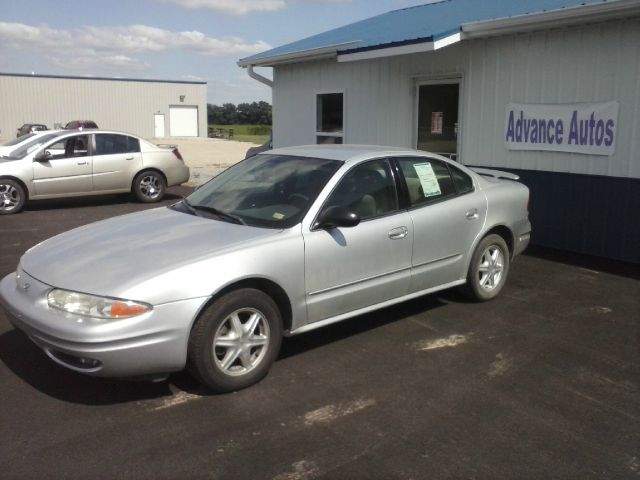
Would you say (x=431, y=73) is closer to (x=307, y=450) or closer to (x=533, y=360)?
(x=533, y=360)

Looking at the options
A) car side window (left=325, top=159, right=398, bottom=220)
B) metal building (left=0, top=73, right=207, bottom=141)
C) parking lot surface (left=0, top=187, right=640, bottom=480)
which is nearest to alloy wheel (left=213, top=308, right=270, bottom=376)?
parking lot surface (left=0, top=187, right=640, bottom=480)

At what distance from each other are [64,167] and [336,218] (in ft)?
29.4

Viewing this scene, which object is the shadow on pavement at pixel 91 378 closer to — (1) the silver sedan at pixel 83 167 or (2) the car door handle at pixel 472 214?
(2) the car door handle at pixel 472 214

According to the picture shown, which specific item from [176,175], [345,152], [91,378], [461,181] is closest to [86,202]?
[176,175]

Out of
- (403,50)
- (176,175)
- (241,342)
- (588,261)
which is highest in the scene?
(403,50)

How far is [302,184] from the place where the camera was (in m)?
4.85

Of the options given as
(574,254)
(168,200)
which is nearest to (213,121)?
(168,200)

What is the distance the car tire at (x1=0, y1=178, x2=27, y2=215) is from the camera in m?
11.3

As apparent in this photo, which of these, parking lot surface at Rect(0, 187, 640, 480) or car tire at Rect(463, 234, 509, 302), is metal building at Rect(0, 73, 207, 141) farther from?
parking lot surface at Rect(0, 187, 640, 480)

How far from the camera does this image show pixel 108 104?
54750 millimetres

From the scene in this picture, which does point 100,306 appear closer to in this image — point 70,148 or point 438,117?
point 438,117

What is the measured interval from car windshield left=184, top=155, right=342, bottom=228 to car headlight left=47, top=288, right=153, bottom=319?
118 cm

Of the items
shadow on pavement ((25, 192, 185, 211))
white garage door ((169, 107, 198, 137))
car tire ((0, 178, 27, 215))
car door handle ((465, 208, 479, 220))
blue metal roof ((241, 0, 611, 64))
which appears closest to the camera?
car door handle ((465, 208, 479, 220))

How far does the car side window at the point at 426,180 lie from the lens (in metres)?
5.30
